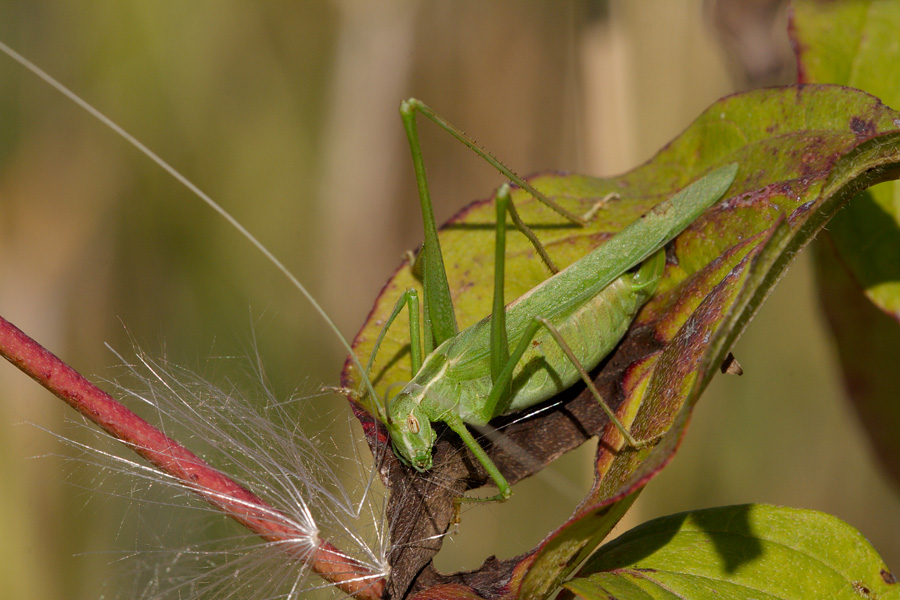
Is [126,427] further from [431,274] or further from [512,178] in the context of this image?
[512,178]

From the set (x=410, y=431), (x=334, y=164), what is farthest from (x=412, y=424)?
(x=334, y=164)

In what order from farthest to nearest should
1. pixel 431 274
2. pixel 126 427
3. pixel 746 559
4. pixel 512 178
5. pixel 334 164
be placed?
pixel 334 164 → pixel 512 178 → pixel 431 274 → pixel 746 559 → pixel 126 427

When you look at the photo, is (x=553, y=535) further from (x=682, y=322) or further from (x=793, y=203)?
(x=793, y=203)

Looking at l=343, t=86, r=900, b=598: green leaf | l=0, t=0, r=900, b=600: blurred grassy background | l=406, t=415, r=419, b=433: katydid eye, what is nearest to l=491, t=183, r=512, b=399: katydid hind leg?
l=343, t=86, r=900, b=598: green leaf

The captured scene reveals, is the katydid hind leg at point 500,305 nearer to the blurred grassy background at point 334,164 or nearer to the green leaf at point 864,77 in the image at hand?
the green leaf at point 864,77

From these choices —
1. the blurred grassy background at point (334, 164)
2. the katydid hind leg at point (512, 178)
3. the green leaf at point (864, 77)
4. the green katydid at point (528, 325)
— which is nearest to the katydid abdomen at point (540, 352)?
the green katydid at point (528, 325)

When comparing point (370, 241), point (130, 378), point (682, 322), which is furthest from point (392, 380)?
point (370, 241)

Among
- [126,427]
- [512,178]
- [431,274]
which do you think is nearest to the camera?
[126,427]
